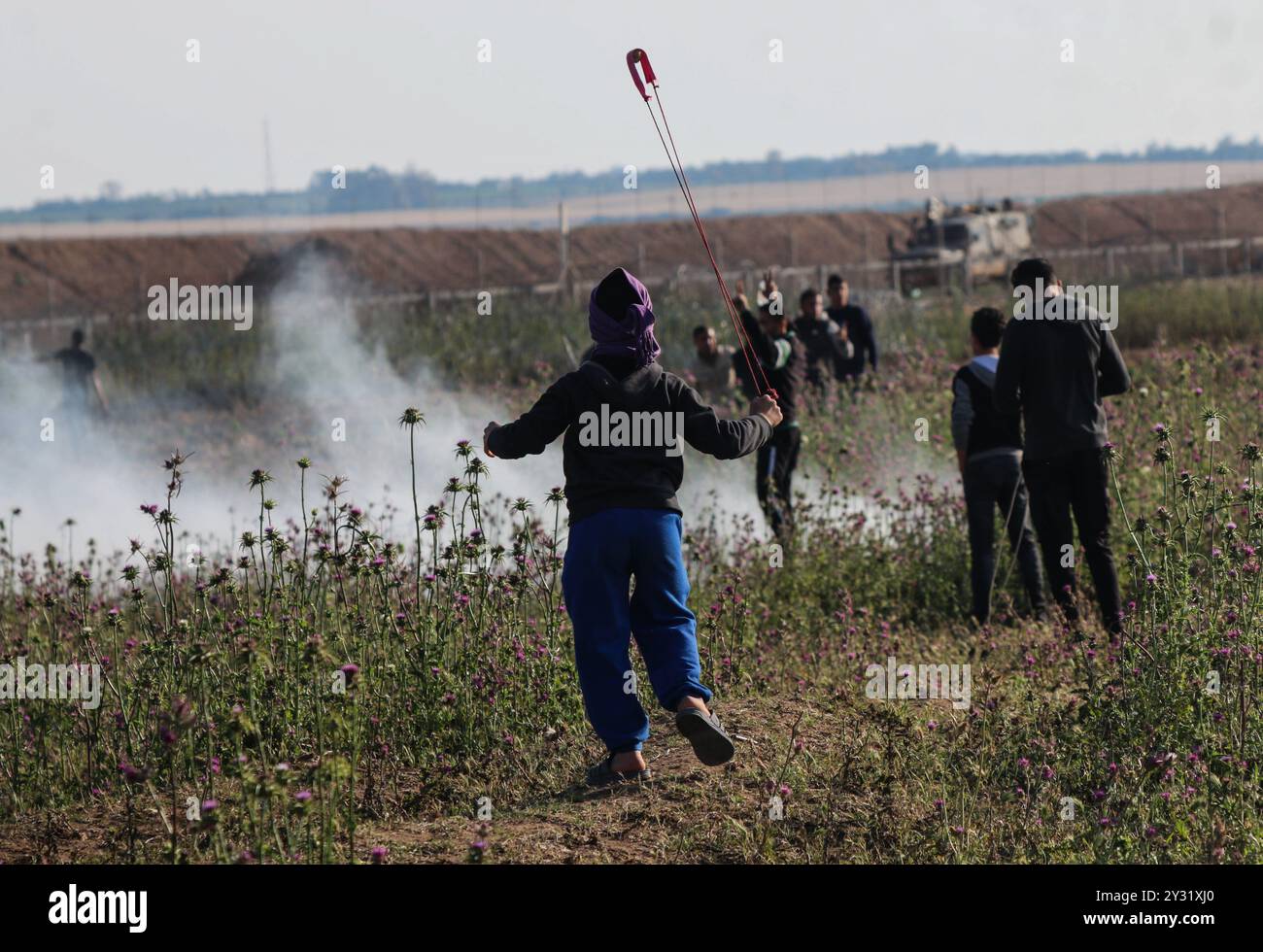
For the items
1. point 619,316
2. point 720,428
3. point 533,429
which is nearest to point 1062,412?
point 720,428

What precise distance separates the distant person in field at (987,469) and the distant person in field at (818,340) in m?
4.21

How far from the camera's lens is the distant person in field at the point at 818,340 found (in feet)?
42.2

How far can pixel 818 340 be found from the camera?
12953mm

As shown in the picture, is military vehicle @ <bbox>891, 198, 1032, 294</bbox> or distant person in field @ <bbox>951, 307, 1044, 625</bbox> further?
military vehicle @ <bbox>891, 198, 1032, 294</bbox>

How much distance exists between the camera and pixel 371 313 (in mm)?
28625

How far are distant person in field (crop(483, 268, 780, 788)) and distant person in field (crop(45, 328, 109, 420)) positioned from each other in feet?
45.2

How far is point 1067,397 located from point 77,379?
1318 cm

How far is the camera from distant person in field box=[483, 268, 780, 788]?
5.59 m

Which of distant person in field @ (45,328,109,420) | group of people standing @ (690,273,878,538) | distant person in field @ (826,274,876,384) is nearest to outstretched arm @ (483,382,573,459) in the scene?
group of people standing @ (690,273,878,538)

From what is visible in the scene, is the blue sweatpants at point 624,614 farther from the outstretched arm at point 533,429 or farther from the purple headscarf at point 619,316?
the purple headscarf at point 619,316

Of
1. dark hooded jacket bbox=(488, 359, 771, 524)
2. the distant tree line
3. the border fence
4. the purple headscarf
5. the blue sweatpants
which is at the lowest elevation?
the blue sweatpants

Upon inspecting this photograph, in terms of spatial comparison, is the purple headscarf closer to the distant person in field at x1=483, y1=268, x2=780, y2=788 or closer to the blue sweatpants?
the distant person in field at x1=483, y1=268, x2=780, y2=788

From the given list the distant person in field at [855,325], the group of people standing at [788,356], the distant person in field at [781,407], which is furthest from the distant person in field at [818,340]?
the distant person in field at [781,407]
